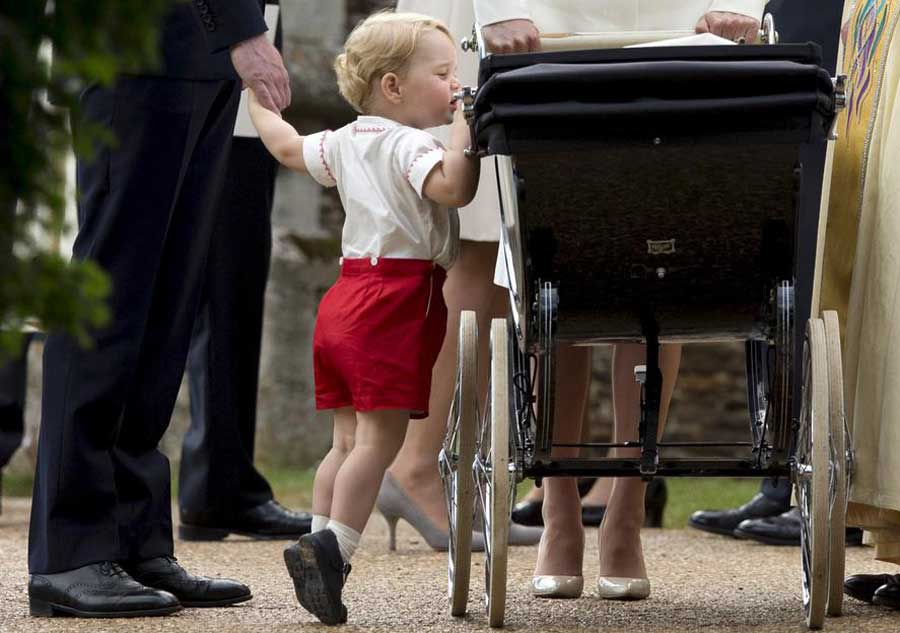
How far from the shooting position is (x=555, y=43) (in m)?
3.23

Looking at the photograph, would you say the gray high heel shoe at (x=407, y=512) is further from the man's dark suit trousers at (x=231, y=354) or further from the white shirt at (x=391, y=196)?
the white shirt at (x=391, y=196)

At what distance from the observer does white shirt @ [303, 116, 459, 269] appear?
3.19 meters

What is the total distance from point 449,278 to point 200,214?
1218 mm

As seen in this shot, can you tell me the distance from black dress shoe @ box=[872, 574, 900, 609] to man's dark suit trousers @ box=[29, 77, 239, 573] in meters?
1.52

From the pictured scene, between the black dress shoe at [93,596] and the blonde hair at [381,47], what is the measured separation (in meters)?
1.10

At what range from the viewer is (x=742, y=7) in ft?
11.6

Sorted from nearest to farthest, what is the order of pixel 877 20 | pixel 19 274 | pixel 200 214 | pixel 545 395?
pixel 19 274 < pixel 545 395 < pixel 200 214 < pixel 877 20

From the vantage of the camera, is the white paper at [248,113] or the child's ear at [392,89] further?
the white paper at [248,113]

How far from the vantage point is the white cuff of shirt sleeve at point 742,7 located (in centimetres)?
351

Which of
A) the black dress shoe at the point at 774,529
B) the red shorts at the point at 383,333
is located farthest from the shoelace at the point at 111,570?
the black dress shoe at the point at 774,529

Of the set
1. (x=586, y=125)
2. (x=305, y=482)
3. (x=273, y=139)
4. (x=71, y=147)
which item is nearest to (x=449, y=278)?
(x=273, y=139)

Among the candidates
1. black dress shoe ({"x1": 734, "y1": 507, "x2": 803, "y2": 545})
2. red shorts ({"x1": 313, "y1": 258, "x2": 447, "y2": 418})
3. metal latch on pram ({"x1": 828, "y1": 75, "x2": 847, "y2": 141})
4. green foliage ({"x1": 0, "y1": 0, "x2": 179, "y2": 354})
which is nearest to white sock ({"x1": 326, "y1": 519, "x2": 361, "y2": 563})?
red shorts ({"x1": 313, "y1": 258, "x2": 447, "y2": 418})

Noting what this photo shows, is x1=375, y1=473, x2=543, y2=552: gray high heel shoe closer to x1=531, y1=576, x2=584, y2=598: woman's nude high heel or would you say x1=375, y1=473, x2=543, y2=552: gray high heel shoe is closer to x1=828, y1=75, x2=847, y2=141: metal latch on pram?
x1=531, y1=576, x2=584, y2=598: woman's nude high heel

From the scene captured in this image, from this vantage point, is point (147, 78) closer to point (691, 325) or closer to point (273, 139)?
point (273, 139)
